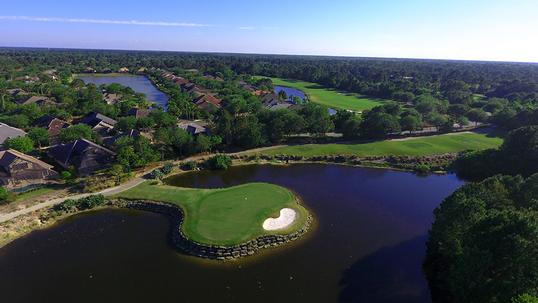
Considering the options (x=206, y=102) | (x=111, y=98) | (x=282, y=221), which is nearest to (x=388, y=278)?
(x=282, y=221)

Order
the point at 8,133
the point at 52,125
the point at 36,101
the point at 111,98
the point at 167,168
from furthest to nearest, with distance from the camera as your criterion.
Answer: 1. the point at 111,98
2. the point at 36,101
3. the point at 52,125
4. the point at 8,133
5. the point at 167,168

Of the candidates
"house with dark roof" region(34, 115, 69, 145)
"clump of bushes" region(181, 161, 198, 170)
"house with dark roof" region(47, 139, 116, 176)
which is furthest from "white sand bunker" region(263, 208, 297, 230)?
"house with dark roof" region(34, 115, 69, 145)

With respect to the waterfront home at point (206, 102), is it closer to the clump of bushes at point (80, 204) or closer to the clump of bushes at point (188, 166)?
the clump of bushes at point (188, 166)

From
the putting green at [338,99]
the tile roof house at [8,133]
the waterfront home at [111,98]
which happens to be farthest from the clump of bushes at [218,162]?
the putting green at [338,99]

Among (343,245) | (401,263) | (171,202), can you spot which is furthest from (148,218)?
(401,263)

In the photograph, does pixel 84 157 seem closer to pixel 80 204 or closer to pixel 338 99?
pixel 80 204

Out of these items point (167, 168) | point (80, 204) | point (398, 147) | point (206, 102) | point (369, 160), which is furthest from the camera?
point (206, 102)

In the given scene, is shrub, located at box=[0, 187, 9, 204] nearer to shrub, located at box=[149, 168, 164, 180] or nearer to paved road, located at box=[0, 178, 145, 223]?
paved road, located at box=[0, 178, 145, 223]
